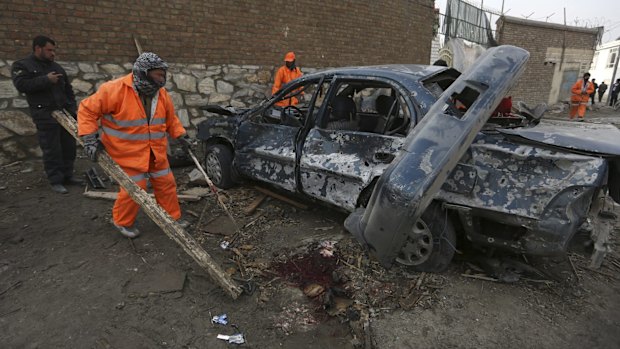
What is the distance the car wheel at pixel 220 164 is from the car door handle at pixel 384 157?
2334mm

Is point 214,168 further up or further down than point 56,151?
further down

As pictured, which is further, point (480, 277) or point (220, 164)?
point (220, 164)

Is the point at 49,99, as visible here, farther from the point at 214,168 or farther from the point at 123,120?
the point at 214,168

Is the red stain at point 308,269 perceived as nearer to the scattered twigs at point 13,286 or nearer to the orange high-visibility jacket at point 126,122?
the orange high-visibility jacket at point 126,122

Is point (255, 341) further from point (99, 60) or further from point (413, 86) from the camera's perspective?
point (99, 60)

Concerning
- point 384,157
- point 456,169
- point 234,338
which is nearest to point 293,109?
point 384,157

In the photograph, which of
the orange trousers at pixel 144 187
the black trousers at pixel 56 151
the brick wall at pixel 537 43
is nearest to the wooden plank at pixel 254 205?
the orange trousers at pixel 144 187

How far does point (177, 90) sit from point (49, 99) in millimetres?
2332

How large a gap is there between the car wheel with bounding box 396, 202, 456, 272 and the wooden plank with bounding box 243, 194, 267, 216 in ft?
6.34

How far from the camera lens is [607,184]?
2498 millimetres

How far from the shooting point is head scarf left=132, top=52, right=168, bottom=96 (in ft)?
10.3

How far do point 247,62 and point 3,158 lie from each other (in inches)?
165

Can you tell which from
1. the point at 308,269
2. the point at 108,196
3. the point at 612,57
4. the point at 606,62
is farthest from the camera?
the point at 606,62

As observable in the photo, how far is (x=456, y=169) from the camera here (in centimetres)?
262
